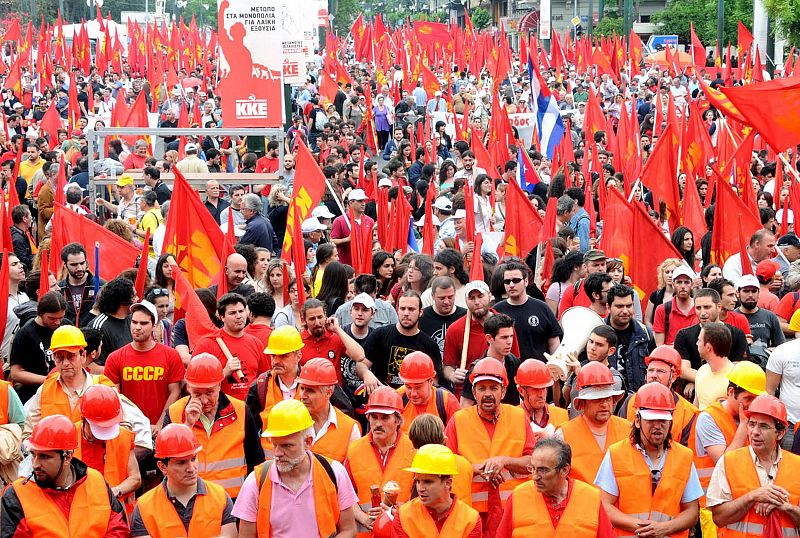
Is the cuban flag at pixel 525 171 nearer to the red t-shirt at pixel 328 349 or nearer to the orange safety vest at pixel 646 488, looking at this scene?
the red t-shirt at pixel 328 349

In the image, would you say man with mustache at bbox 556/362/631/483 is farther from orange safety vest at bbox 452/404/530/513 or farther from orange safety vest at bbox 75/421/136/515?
orange safety vest at bbox 75/421/136/515

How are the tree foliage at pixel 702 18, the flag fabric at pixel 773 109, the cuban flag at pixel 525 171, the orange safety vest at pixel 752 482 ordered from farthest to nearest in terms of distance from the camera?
the tree foliage at pixel 702 18 → the cuban flag at pixel 525 171 → the flag fabric at pixel 773 109 → the orange safety vest at pixel 752 482

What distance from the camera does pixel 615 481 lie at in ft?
19.8

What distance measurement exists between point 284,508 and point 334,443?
0.98 m

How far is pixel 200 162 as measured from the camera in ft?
50.0

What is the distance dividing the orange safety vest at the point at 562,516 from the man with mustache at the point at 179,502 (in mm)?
1250

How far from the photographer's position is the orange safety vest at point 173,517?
5824 mm

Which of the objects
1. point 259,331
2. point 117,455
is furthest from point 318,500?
point 259,331

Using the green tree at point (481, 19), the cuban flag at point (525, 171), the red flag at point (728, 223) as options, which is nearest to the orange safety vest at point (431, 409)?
the red flag at point (728, 223)

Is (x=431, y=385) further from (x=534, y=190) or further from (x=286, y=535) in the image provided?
(x=534, y=190)

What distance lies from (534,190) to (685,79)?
51.7 ft

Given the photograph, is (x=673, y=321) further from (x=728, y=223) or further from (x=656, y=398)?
(x=656, y=398)

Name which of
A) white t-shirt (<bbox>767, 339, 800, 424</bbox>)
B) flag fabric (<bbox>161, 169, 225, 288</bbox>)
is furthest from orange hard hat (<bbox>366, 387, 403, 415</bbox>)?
flag fabric (<bbox>161, 169, 225, 288</bbox>)

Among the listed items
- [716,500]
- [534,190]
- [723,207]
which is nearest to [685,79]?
[534,190]
